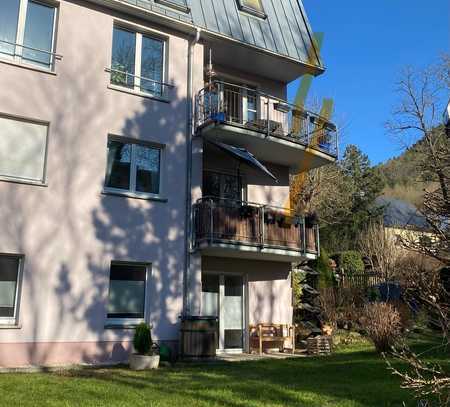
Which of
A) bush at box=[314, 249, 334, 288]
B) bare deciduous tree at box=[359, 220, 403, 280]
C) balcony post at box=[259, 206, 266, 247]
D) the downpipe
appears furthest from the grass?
bare deciduous tree at box=[359, 220, 403, 280]

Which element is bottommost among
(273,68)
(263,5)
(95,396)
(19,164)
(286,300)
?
(95,396)

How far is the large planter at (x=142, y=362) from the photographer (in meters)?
12.0

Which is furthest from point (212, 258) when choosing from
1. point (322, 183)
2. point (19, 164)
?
point (322, 183)

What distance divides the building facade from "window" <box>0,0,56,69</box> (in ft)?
0.12

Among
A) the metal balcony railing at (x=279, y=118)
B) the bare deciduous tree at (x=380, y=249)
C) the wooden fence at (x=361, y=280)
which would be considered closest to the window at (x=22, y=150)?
the metal balcony railing at (x=279, y=118)

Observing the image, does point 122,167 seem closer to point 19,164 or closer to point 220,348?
point 19,164

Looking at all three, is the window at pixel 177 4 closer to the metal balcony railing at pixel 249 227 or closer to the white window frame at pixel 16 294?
the metal balcony railing at pixel 249 227

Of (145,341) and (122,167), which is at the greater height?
(122,167)

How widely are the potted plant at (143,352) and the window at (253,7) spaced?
11523mm

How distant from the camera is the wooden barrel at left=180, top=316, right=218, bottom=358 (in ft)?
44.3

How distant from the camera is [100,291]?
1332 cm

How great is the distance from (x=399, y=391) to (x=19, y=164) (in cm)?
1009

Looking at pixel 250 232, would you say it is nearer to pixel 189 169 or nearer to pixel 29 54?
pixel 189 169

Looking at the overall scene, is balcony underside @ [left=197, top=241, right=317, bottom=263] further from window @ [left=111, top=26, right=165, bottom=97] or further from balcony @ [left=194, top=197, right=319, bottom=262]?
window @ [left=111, top=26, right=165, bottom=97]
